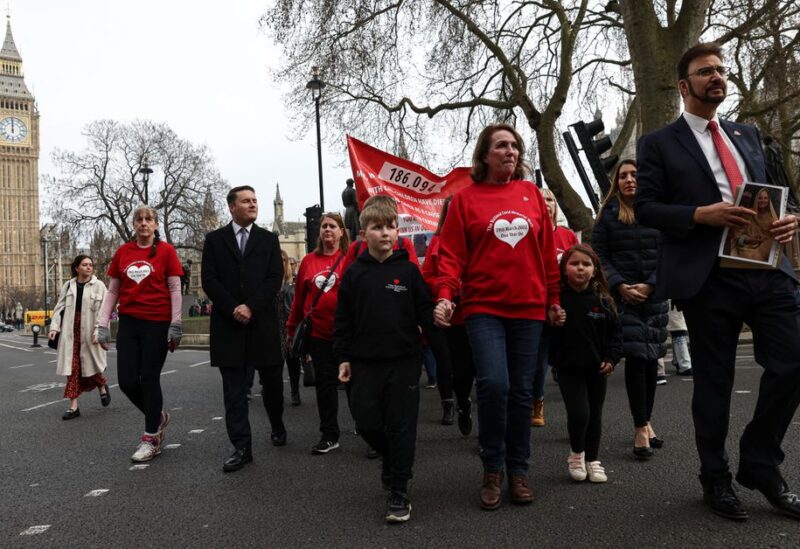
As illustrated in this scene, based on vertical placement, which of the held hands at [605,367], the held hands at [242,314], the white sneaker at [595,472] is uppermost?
the held hands at [242,314]

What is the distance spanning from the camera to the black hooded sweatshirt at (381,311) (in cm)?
360

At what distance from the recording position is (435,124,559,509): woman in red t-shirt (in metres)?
3.49

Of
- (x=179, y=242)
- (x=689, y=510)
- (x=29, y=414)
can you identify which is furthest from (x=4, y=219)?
(x=689, y=510)

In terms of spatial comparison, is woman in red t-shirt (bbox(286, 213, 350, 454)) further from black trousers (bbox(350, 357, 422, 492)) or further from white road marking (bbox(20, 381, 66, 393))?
white road marking (bbox(20, 381, 66, 393))

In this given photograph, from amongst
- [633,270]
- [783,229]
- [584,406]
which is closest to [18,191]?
[633,270]

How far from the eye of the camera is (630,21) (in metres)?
12.4

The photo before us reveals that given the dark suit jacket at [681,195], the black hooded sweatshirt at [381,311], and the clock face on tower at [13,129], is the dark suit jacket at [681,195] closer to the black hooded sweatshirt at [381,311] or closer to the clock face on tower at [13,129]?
the black hooded sweatshirt at [381,311]

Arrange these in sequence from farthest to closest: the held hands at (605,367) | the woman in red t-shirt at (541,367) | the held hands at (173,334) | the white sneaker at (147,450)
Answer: the woman in red t-shirt at (541,367) < the held hands at (173,334) < the white sneaker at (147,450) < the held hands at (605,367)

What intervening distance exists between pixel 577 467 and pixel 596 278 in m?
1.18

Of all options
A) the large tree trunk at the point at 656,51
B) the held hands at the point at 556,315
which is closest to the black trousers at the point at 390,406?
Result: the held hands at the point at 556,315

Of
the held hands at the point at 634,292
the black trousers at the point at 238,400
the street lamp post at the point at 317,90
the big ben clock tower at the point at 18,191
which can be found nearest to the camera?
the held hands at the point at 634,292

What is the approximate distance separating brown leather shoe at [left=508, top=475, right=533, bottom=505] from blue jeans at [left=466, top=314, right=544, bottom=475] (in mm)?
34

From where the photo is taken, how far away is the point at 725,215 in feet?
10.1

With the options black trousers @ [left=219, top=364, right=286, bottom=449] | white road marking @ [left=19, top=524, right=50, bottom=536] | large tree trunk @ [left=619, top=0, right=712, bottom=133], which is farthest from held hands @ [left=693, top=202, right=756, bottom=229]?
large tree trunk @ [left=619, top=0, right=712, bottom=133]
